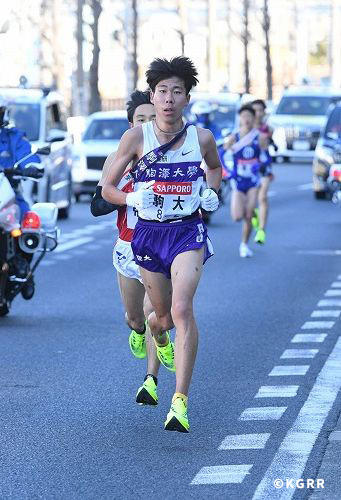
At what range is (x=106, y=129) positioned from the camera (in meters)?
33.3

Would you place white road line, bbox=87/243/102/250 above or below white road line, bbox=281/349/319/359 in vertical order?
below

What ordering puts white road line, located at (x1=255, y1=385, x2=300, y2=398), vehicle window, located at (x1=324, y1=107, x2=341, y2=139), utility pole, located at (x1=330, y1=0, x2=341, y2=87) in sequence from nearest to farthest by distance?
white road line, located at (x1=255, y1=385, x2=300, y2=398) → vehicle window, located at (x1=324, y1=107, x2=341, y2=139) → utility pole, located at (x1=330, y1=0, x2=341, y2=87)

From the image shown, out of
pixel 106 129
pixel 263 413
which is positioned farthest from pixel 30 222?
pixel 106 129

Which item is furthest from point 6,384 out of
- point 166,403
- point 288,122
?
point 288,122

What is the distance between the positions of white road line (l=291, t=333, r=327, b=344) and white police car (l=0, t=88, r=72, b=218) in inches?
418

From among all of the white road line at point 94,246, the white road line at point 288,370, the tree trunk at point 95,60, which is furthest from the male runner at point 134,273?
the tree trunk at point 95,60

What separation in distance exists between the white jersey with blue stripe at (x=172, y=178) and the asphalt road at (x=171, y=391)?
105cm

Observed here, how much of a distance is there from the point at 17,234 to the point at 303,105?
3631 cm

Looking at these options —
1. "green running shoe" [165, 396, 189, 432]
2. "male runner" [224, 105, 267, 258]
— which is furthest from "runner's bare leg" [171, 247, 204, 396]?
"male runner" [224, 105, 267, 258]

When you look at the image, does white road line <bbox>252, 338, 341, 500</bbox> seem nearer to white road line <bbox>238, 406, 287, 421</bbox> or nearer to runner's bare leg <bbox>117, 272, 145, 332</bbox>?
white road line <bbox>238, 406, 287, 421</bbox>

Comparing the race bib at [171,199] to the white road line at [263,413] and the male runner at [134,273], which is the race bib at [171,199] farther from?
the white road line at [263,413]

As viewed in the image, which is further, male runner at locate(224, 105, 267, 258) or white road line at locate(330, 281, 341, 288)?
male runner at locate(224, 105, 267, 258)

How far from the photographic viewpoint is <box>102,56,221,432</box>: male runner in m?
8.36

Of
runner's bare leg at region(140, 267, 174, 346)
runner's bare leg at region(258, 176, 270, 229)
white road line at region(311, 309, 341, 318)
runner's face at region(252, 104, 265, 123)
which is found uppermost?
runner's bare leg at region(140, 267, 174, 346)
